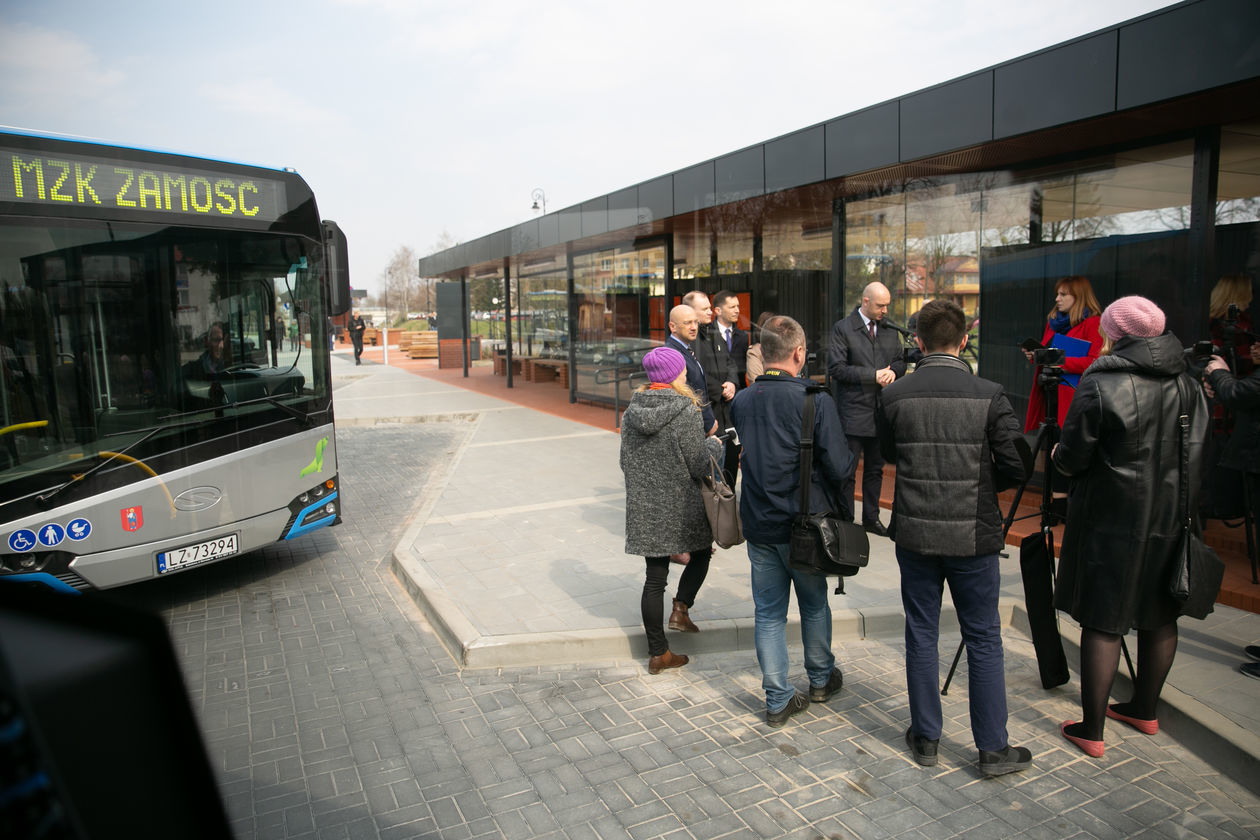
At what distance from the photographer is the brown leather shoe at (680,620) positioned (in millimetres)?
4941

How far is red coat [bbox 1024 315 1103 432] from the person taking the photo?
6785 mm

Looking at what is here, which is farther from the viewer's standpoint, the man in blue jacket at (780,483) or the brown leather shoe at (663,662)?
the brown leather shoe at (663,662)

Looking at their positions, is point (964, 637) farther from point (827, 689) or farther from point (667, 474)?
point (667, 474)

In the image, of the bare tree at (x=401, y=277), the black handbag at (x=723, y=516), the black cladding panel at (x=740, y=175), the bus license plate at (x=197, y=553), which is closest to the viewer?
the black handbag at (x=723, y=516)

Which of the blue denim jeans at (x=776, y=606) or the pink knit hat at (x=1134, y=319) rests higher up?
the pink knit hat at (x=1134, y=319)

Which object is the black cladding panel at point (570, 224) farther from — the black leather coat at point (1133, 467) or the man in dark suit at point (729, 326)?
the black leather coat at point (1133, 467)

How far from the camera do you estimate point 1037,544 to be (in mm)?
Answer: 3824

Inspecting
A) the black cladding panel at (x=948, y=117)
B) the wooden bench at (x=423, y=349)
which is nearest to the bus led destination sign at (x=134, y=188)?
the black cladding panel at (x=948, y=117)

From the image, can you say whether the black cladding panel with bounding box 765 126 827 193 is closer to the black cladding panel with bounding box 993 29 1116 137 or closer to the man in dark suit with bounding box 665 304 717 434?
the black cladding panel with bounding box 993 29 1116 137

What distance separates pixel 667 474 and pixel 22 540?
12.0 ft

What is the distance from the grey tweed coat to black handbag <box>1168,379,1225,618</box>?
2.13m

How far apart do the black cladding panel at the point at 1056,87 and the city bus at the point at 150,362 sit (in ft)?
18.1

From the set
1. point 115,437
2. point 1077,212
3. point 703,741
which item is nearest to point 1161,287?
point 1077,212

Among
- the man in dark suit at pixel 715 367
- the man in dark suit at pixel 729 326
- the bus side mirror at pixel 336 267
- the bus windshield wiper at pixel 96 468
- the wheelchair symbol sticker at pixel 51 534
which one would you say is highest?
the bus side mirror at pixel 336 267
